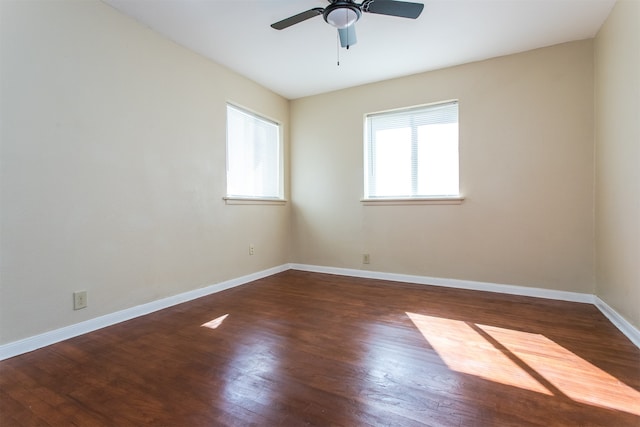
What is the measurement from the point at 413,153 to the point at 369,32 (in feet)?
4.74

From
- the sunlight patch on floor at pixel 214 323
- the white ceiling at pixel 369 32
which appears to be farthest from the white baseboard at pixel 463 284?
the white ceiling at pixel 369 32

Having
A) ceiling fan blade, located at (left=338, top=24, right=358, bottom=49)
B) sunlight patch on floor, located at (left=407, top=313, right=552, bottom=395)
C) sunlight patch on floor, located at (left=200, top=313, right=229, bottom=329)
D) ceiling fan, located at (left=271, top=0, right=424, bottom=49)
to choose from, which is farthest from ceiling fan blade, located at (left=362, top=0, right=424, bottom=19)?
sunlight patch on floor, located at (left=200, top=313, right=229, bottom=329)

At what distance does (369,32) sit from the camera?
2.71 meters

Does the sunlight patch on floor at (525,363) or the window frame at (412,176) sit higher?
the window frame at (412,176)

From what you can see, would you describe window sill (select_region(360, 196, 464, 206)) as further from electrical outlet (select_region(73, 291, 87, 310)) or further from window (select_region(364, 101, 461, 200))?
electrical outlet (select_region(73, 291, 87, 310))

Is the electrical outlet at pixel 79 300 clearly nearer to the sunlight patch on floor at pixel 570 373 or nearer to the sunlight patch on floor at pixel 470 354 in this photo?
the sunlight patch on floor at pixel 470 354

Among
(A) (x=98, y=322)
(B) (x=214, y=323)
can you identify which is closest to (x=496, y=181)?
(B) (x=214, y=323)

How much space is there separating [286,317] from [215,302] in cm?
82

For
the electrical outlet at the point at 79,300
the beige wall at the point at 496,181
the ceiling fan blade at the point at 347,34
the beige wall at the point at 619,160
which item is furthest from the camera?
the beige wall at the point at 496,181

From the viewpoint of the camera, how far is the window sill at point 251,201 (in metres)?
3.47

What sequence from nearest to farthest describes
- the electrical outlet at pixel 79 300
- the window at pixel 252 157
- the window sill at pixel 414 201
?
the electrical outlet at pixel 79 300
the window sill at pixel 414 201
the window at pixel 252 157

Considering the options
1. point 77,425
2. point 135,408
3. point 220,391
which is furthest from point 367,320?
point 77,425

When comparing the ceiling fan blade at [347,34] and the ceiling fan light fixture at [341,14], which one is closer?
the ceiling fan light fixture at [341,14]

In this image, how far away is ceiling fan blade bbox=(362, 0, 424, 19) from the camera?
6.39ft
